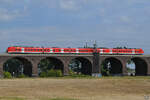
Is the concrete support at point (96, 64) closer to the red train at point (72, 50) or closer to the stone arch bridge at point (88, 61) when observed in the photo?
the stone arch bridge at point (88, 61)

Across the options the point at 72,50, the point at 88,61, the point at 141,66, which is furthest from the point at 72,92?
the point at 141,66

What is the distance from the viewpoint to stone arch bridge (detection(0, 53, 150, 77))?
73.3 m

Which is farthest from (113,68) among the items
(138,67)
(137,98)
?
(137,98)

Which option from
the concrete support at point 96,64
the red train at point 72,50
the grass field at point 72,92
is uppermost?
the red train at point 72,50

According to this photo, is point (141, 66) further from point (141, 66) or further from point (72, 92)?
point (72, 92)

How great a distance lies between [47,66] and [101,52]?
40.6 meters

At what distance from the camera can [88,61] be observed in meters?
80.2

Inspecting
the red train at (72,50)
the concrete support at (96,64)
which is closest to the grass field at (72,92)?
the red train at (72,50)

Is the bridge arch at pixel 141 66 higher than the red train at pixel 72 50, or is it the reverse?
the red train at pixel 72 50

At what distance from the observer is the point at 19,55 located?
7138 centimetres

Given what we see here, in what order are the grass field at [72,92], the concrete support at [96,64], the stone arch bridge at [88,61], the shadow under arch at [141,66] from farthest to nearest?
the shadow under arch at [141,66] → the concrete support at [96,64] → the stone arch bridge at [88,61] → the grass field at [72,92]

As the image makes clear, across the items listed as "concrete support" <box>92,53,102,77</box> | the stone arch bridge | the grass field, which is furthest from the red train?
the grass field

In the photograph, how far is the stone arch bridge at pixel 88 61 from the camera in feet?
241

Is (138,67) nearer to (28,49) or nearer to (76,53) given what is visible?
(76,53)
